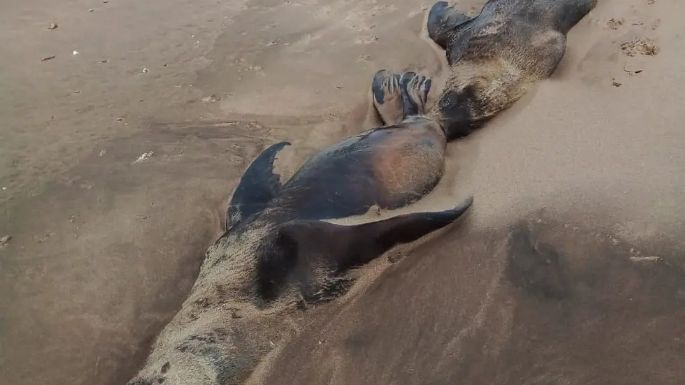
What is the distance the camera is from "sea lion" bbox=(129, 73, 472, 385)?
2660mm

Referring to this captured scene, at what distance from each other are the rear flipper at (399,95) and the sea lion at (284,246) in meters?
0.41

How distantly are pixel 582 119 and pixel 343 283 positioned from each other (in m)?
1.84

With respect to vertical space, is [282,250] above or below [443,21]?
below

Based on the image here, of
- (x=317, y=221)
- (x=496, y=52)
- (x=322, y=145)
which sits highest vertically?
(x=496, y=52)


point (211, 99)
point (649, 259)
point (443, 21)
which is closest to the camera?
point (649, 259)

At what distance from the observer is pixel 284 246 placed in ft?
9.67

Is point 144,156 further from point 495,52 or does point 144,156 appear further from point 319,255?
point 495,52

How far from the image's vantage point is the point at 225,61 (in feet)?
16.0

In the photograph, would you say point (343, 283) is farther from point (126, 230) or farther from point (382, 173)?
point (126, 230)

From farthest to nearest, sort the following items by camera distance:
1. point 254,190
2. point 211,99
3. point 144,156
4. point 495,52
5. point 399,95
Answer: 1. point 211,99
2. point 495,52
3. point 399,95
4. point 144,156
5. point 254,190

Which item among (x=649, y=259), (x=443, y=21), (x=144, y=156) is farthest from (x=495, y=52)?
(x=144, y=156)

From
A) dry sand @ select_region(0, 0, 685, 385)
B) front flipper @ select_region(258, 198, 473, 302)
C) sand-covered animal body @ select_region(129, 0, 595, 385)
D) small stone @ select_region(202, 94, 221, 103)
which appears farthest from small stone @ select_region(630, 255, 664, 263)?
small stone @ select_region(202, 94, 221, 103)

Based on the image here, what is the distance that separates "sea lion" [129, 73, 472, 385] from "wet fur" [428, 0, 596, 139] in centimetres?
53

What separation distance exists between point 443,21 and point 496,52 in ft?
2.44
